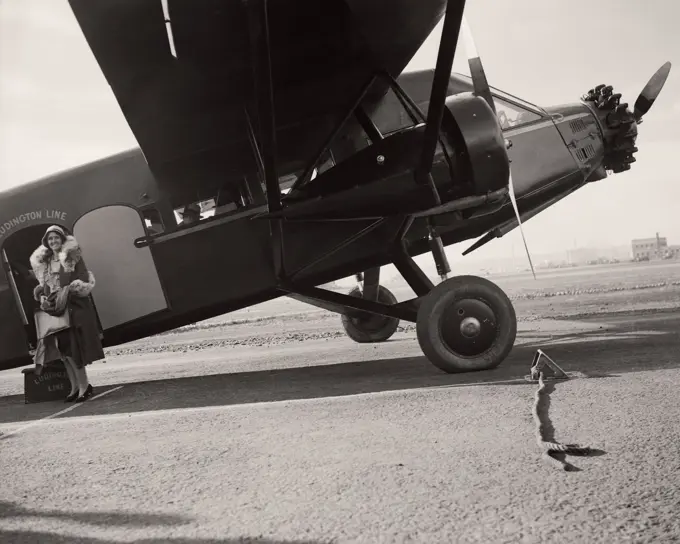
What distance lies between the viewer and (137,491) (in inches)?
108

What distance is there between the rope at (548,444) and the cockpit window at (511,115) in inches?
169

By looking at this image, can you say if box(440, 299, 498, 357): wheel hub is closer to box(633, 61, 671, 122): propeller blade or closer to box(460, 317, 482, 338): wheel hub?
box(460, 317, 482, 338): wheel hub

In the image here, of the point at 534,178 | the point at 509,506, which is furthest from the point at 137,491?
the point at 534,178

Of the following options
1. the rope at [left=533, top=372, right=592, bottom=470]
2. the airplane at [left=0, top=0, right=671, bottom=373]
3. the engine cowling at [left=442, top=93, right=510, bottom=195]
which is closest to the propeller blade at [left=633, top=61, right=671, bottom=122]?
the airplane at [left=0, top=0, right=671, bottom=373]

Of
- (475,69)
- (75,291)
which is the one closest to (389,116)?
(475,69)

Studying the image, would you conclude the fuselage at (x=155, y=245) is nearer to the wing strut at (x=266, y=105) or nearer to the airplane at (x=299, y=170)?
the airplane at (x=299, y=170)

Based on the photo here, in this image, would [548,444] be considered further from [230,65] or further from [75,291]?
[75,291]

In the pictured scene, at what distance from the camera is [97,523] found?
2.36 metres

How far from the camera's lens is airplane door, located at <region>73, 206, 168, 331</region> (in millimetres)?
6676

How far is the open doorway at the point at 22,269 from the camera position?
6.89 meters

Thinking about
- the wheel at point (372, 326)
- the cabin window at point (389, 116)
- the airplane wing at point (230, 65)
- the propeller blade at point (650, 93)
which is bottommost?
the wheel at point (372, 326)

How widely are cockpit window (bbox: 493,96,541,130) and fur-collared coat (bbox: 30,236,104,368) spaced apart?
4846 mm

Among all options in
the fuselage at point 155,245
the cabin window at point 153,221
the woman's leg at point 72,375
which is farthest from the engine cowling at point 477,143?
the woman's leg at point 72,375

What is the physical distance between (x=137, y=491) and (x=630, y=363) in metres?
4.42
